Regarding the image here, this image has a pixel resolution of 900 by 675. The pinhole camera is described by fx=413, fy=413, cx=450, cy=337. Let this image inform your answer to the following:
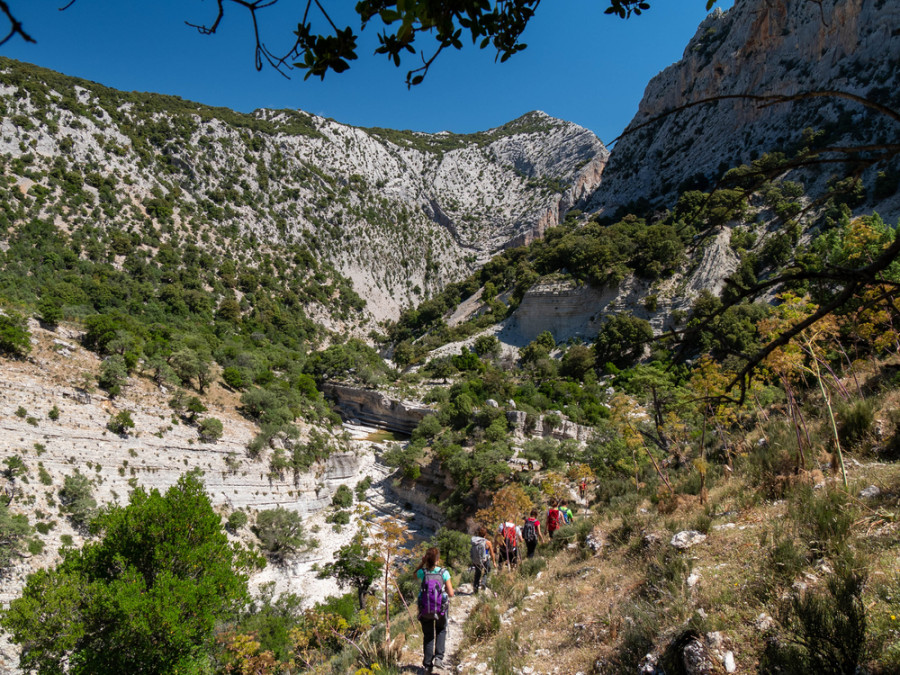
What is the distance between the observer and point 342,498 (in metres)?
21.5

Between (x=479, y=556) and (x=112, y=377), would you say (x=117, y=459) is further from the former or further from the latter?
(x=479, y=556)

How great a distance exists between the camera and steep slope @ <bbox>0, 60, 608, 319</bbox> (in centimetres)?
4525

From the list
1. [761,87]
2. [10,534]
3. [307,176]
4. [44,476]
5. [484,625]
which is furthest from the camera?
[307,176]

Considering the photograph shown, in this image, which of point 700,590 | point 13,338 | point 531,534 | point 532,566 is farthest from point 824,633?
point 13,338

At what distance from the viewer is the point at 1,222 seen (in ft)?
109

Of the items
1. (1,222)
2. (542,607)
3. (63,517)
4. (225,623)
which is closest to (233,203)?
(1,222)

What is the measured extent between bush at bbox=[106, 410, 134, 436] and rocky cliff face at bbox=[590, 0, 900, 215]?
38.0m

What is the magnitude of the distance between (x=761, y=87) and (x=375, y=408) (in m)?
52.7

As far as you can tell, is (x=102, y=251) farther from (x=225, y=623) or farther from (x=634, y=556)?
(x=634, y=556)

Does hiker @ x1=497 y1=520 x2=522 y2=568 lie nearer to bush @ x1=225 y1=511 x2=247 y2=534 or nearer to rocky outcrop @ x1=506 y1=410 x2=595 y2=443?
bush @ x1=225 y1=511 x2=247 y2=534

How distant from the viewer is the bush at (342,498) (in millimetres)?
21389

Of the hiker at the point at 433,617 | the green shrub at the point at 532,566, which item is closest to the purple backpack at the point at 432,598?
the hiker at the point at 433,617

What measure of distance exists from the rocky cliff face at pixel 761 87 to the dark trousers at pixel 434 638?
35.2m

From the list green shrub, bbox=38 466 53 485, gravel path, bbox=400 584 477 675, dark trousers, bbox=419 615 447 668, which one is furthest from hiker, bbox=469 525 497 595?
green shrub, bbox=38 466 53 485
